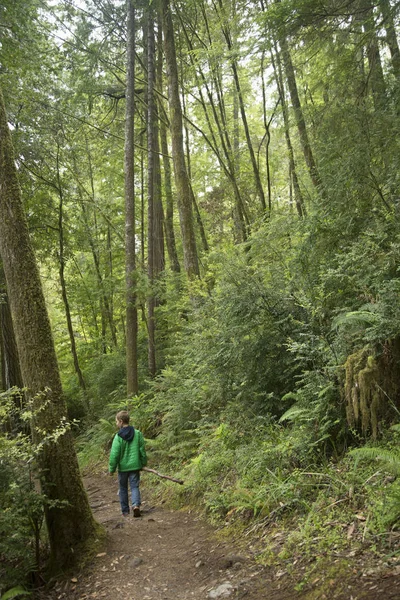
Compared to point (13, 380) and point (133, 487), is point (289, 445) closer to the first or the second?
point (133, 487)

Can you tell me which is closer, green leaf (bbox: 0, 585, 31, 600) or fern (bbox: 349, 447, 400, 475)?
fern (bbox: 349, 447, 400, 475)

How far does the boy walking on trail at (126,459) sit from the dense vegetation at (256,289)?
2.73 feet

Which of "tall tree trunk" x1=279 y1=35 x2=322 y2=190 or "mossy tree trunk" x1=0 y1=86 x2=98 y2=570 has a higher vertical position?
"tall tree trunk" x1=279 y1=35 x2=322 y2=190

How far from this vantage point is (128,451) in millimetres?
6801

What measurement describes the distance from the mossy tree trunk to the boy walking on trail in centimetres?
135

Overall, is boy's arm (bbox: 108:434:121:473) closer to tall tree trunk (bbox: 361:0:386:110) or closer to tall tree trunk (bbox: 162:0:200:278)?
tall tree trunk (bbox: 162:0:200:278)

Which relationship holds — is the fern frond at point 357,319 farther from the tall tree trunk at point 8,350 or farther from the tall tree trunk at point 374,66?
the tall tree trunk at point 8,350

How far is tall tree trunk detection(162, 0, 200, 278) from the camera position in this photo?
37.1ft

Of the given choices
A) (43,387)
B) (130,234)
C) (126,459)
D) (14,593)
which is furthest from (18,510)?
(130,234)

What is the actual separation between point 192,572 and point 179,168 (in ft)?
31.4

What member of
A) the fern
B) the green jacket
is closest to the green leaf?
the green jacket

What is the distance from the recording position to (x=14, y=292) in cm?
542

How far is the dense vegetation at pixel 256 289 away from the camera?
4.69 meters

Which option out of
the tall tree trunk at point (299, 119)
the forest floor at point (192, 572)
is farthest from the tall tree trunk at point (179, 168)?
the forest floor at point (192, 572)
